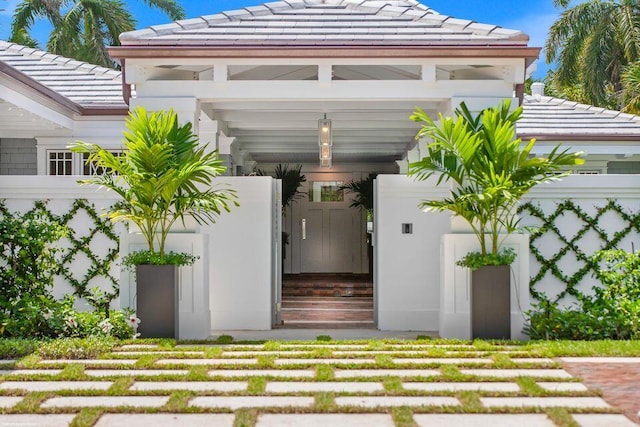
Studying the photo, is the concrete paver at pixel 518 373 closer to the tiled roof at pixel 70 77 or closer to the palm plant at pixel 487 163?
the palm plant at pixel 487 163

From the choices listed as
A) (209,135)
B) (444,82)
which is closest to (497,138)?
(444,82)

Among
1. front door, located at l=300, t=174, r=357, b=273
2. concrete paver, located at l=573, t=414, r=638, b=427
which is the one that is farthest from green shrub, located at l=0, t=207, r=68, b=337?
front door, located at l=300, t=174, r=357, b=273

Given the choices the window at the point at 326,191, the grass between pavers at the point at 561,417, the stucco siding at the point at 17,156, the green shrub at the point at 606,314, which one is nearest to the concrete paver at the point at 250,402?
the grass between pavers at the point at 561,417

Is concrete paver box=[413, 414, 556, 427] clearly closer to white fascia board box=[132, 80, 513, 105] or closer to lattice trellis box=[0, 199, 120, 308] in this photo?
white fascia board box=[132, 80, 513, 105]

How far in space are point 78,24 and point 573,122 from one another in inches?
733

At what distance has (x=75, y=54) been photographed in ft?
83.0

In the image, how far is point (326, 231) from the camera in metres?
16.0

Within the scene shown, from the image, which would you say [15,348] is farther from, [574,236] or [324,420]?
[574,236]

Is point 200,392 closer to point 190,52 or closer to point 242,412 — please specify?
point 242,412

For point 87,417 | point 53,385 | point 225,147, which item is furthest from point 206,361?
point 225,147

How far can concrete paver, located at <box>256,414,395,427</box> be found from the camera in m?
4.41

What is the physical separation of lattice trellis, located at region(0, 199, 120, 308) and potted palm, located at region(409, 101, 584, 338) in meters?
3.66

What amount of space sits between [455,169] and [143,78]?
3.62 m

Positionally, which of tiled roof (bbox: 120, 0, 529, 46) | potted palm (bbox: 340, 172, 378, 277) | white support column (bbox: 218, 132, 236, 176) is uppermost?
tiled roof (bbox: 120, 0, 529, 46)
